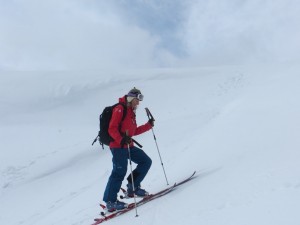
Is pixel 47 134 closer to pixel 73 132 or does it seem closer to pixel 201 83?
pixel 73 132

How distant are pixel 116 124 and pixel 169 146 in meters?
8.82

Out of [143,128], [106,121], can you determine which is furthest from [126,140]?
[143,128]

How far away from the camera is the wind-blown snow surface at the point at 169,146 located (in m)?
5.61

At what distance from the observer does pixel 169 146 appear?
1596cm

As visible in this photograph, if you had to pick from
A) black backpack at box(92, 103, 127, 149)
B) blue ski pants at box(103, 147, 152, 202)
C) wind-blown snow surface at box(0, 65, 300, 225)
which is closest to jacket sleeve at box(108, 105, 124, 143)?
black backpack at box(92, 103, 127, 149)

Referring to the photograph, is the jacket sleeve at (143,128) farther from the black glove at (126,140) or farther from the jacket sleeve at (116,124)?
the jacket sleeve at (116,124)

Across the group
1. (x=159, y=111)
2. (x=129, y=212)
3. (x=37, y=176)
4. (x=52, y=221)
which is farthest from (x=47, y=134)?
(x=129, y=212)

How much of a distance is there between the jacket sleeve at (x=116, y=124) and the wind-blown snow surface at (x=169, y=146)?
1.40 meters

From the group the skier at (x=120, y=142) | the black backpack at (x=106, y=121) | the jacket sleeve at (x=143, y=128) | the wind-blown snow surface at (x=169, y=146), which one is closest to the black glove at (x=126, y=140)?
the skier at (x=120, y=142)

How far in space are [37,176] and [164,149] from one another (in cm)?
522

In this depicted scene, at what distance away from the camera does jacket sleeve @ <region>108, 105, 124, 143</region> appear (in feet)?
24.0

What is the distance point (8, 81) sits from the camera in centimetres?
3278

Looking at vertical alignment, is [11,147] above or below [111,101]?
below

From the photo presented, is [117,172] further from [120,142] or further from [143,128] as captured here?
[143,128]
